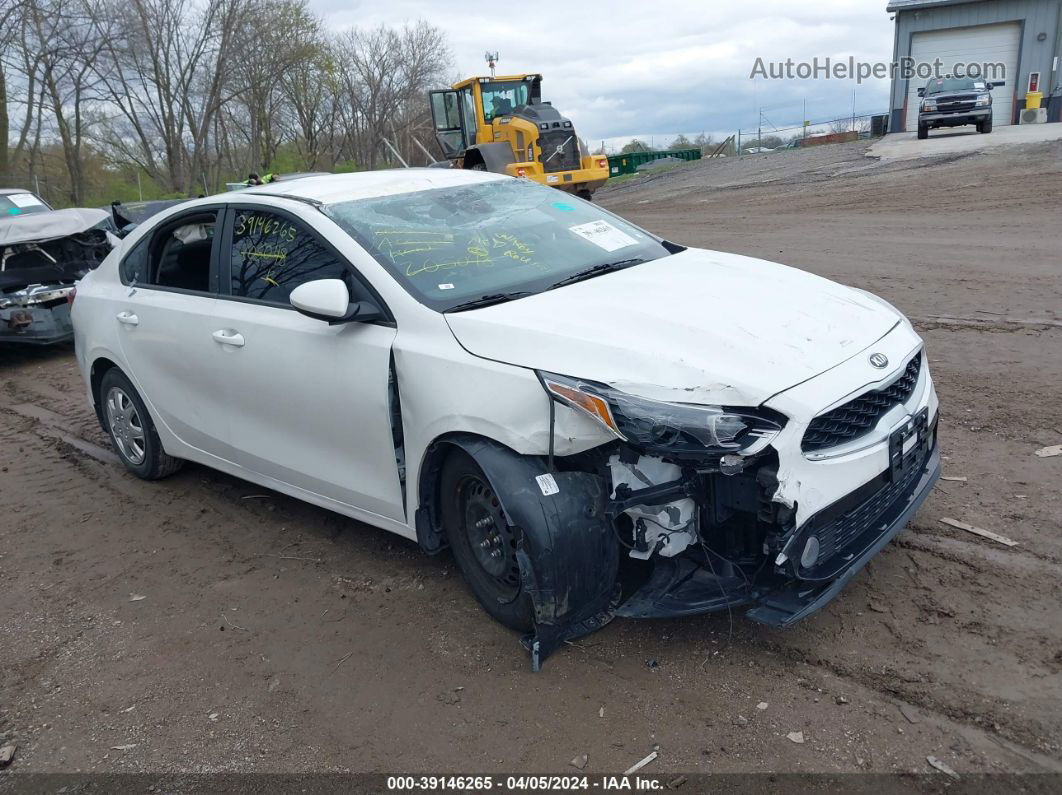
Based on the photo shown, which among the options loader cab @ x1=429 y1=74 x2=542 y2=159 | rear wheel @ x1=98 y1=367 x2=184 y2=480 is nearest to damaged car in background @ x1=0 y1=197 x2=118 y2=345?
rear wheel @ x1=98 y1=367 x2=184 y2=480

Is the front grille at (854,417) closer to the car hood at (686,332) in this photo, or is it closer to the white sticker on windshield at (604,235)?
the car hood at (686,332)

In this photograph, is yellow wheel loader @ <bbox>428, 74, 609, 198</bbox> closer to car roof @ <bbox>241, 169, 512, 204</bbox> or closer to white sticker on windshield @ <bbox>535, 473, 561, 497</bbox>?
car roof @ <bbox>241, 169, 512, 204</bbox>

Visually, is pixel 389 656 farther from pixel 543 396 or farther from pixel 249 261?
pixel 249 261

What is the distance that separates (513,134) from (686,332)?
17.0m

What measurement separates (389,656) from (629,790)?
3.89 ft

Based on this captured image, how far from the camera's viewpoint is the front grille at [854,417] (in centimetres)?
299

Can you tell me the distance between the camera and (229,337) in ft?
14.2

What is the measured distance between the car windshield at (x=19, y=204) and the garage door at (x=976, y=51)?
28998 millimetres

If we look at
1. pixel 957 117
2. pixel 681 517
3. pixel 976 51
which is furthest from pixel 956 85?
pixel 681 517

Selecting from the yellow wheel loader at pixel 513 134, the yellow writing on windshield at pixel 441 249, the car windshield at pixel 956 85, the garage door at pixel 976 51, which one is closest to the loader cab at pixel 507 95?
the yellow wheel loader at pixel 513 134

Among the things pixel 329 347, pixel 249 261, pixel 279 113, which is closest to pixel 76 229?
pixel 249 261

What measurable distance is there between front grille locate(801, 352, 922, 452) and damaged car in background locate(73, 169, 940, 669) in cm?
1

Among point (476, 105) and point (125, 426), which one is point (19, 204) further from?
point (476, 105)

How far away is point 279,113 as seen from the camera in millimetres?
46844
